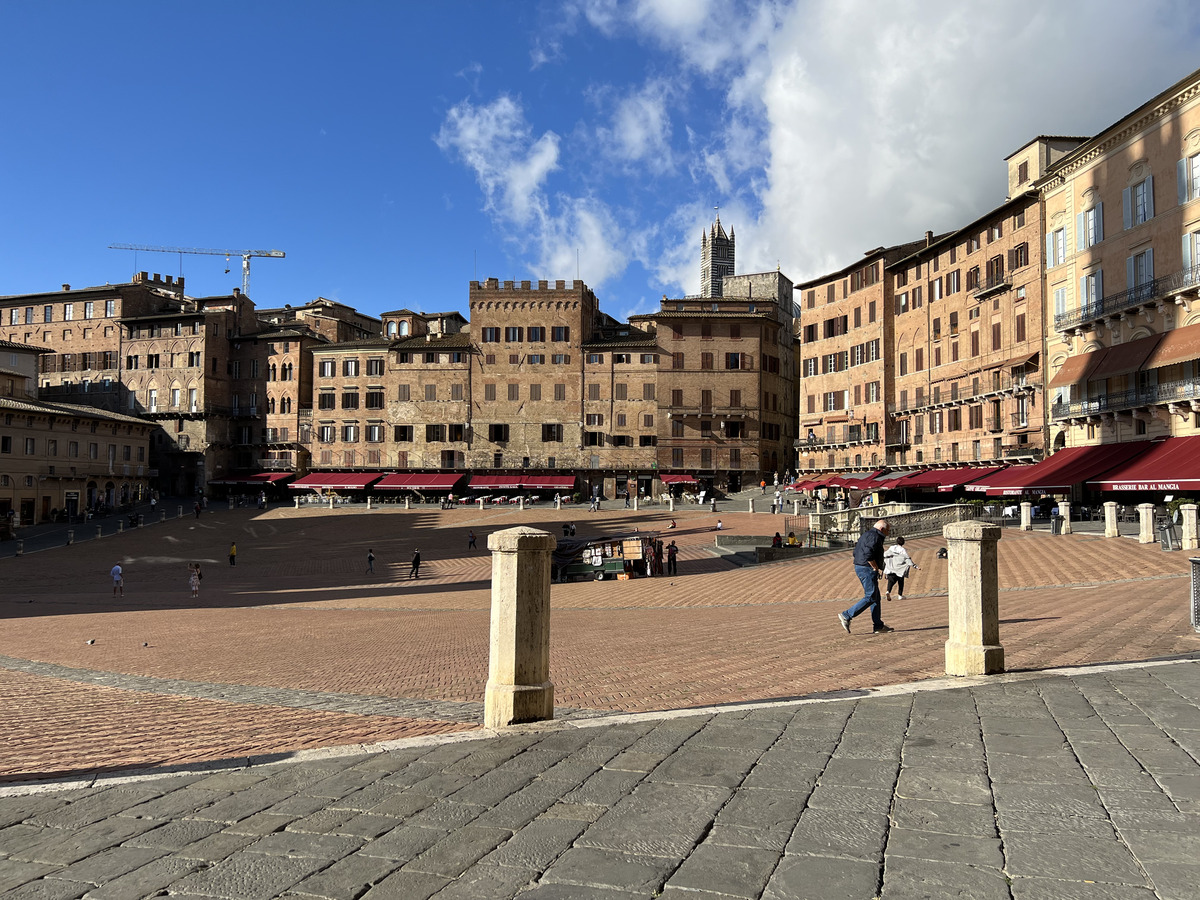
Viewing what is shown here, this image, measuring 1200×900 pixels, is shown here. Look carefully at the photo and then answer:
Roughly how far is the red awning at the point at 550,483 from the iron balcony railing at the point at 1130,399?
34.7 m

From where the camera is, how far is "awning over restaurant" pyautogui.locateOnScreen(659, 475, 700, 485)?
61044mm

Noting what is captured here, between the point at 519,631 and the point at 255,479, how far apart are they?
66.9m

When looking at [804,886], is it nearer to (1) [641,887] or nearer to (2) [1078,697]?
(1) [641,887]

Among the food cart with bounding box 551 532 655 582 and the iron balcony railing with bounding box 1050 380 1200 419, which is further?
the iron balcony railing with bounding box 1050 380 1200 419

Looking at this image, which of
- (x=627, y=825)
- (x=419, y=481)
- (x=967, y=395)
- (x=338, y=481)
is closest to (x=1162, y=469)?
(x=967, y=395)

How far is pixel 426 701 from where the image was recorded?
26.6ft

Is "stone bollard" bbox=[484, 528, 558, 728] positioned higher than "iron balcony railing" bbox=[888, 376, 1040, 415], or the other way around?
"iron balcony railing" bbox=[888, 376, 1040, 415]

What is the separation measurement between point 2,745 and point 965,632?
29.4ft

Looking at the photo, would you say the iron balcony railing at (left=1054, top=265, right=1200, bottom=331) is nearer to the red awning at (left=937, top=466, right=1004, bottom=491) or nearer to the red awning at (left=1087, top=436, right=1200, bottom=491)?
the red awning at (left=1087, top=436, right=1200, bottom=491)

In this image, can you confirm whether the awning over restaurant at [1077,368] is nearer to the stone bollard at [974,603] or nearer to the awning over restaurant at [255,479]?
the stone bollard at [974,603]

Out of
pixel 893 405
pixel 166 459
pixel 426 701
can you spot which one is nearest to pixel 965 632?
pixel 426 701

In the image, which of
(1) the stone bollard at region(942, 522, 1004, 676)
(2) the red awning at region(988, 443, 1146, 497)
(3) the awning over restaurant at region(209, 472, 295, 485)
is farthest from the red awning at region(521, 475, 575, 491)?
(1) the stone bollard at region(942, 522, 1004, 676)

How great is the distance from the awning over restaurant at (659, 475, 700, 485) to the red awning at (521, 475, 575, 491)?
739cm

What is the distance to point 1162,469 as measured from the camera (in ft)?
90.8
